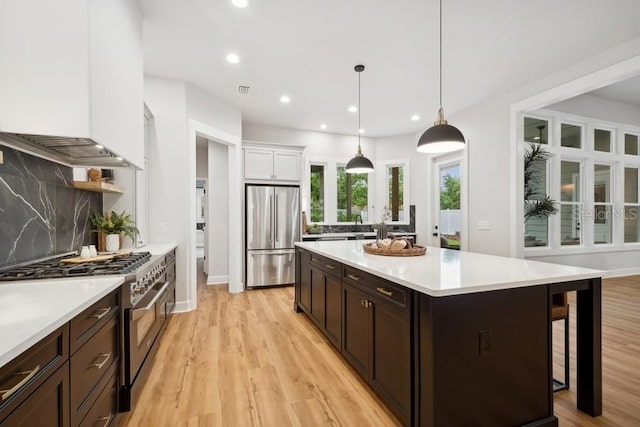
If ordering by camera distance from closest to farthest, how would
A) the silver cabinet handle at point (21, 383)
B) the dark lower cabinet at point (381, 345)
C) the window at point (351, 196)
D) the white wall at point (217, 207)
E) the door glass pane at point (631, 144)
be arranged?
1. the silver cabinet handle at point (21, 383)
2. the dark lower cabinet at point (381, 345)
3. the white wall at point (217, 207)
4. the door glass pane at point (631, 144)
5. the window at point (351, 196)

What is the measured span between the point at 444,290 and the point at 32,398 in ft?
5.12

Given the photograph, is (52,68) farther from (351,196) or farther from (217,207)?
(351,196)

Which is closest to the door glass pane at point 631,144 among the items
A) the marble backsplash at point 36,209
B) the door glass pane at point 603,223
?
the door glass pane at point 603,223

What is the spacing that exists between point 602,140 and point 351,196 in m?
4.84

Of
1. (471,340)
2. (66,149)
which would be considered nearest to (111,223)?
(66,149)

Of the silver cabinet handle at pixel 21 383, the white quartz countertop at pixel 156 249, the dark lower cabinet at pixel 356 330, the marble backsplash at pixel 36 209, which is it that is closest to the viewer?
the silver cabinet handle at pixel 21 383

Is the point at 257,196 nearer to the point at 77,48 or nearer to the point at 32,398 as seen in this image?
the point at 77,48

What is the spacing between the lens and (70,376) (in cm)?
114

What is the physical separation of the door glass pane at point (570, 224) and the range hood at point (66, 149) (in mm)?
6561

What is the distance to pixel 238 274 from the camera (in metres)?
4.76

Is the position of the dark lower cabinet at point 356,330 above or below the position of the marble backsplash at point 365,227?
below

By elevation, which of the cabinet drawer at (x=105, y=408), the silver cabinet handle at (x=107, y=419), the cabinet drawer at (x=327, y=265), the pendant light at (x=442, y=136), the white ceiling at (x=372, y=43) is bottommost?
the silver cabinet handle at (x=107, y=419)

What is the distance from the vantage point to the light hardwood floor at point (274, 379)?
1.80 meters

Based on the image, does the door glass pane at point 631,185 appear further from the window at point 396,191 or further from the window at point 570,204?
the window at point 396,191
